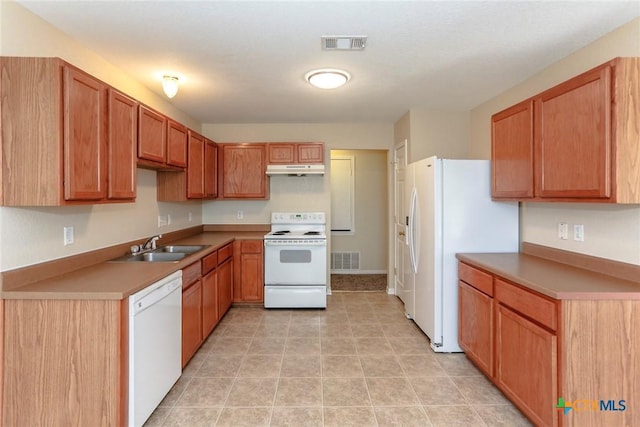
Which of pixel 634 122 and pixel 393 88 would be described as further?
pixel 393 88

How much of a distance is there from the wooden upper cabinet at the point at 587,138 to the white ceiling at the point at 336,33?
46cm

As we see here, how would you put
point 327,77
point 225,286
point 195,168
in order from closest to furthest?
point 327,77, point 195,168, point 225,286

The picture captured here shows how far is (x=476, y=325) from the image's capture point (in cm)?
262

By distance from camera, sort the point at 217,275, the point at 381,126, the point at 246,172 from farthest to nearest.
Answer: the point at 381,126
the point at 246,172
the point at 217,275

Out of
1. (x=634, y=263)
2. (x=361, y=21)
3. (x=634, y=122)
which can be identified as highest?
(x=361, y=21)

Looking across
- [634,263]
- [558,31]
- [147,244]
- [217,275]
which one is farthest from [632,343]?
[147,244]

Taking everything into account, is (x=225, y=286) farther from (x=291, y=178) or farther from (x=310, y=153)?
(x=310, y=153)

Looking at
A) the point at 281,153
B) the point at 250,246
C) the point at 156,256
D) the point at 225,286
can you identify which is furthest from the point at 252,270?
the point at 281,153

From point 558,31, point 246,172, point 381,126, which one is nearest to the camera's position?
point 558,31

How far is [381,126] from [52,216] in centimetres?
398

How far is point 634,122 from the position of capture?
169cm

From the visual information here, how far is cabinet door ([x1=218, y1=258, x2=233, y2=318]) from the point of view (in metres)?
3.58

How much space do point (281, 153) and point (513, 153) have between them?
2.81m

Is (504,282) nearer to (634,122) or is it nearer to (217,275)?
(634,122)
